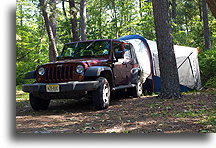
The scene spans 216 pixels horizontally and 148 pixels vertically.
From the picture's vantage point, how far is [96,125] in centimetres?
469

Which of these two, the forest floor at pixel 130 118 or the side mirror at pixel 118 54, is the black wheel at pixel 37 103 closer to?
the forest floor at pixel 130 118

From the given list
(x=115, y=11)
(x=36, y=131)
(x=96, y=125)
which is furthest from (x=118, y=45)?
(x=115, y=11)

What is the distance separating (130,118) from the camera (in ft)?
17.0

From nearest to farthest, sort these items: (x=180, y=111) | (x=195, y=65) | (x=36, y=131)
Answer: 1. (x=36, y=131)
2. (x=180, y=111)
3. (x=195, y=65)

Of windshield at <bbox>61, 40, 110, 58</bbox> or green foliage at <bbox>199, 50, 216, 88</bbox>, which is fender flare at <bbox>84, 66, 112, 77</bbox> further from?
green foliage at <bbox>199, 50, 216, 88</bbox>

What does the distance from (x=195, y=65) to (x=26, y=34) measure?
7.31 m

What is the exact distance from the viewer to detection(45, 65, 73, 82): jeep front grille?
231 inches

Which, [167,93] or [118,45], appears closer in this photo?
[167,93]

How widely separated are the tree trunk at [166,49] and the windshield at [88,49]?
1.33 m

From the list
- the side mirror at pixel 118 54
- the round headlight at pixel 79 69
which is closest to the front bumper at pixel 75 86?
the round headlight at pixel 79 69

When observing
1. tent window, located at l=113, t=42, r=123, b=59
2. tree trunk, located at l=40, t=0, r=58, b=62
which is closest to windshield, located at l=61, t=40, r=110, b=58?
tent window, located at l=113, t=42, r=123, b=59

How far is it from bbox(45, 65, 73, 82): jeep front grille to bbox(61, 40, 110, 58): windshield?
1115mm

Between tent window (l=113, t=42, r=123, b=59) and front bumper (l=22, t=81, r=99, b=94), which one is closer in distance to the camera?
front bumper (l=22, t=81, r=99, b=94)

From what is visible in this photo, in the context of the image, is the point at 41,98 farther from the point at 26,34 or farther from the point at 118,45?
the point at 26,34
